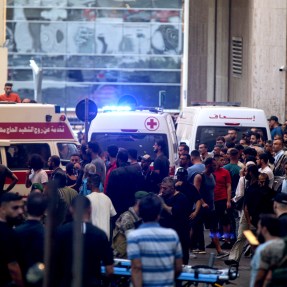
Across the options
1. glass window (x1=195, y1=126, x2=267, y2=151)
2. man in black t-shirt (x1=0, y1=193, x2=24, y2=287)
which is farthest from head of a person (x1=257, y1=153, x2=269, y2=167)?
man in black t-shirt (x1=0, y1=193, x2=24, y2=287)

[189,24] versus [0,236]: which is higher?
[189,24]

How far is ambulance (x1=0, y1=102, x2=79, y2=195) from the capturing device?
71.4ft

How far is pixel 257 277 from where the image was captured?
1035cm

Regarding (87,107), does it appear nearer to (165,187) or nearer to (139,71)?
(165,187)

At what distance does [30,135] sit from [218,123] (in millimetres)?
4213

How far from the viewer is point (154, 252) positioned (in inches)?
410

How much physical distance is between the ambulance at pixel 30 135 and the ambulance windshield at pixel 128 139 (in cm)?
51

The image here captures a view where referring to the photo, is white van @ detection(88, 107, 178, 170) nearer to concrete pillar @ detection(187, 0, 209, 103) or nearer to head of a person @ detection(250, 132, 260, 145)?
head of a person @ detection(250, 132, 260, 145)

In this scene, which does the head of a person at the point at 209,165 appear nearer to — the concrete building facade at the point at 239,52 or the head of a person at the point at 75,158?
the head of a person at the point at 75,158

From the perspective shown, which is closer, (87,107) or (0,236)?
(0,236)

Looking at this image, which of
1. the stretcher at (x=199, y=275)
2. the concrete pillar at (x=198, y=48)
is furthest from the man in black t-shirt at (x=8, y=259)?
the concrete pillar at (x=198, y=48)

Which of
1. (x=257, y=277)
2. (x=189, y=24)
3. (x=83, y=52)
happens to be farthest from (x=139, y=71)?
(x=257, y=277)

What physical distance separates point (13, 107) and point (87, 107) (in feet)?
7.85

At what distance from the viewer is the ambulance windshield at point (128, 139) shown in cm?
2300
